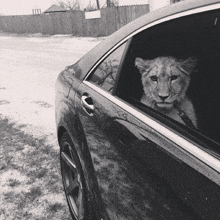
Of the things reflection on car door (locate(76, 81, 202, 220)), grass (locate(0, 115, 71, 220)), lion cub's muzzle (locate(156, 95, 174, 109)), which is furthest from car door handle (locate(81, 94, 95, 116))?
grass (locate(0, 115, 71, 220))

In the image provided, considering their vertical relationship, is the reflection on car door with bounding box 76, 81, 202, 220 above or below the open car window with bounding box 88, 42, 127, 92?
below

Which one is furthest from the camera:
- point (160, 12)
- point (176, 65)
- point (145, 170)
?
point (176, 65)

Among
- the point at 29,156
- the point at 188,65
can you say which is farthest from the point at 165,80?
the point at 29,156

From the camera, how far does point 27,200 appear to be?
3008 millimetres

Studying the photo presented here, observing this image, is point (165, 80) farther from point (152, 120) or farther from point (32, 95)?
point (32, 95)

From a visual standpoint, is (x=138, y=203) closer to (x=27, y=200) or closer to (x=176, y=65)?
(x=176, y=65)

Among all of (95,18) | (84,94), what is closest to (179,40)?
(84,94)

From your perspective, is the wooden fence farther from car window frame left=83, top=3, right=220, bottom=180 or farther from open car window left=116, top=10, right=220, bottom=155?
car window frame left=83, top=3, right=220, bottom=180

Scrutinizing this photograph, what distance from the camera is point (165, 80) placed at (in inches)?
73.7

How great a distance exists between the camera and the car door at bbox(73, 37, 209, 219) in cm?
131

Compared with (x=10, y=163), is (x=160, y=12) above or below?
above

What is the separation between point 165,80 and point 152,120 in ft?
1.25

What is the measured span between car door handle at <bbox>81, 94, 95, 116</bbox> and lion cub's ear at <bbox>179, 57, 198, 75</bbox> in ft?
2.15

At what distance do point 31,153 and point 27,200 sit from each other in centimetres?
105
